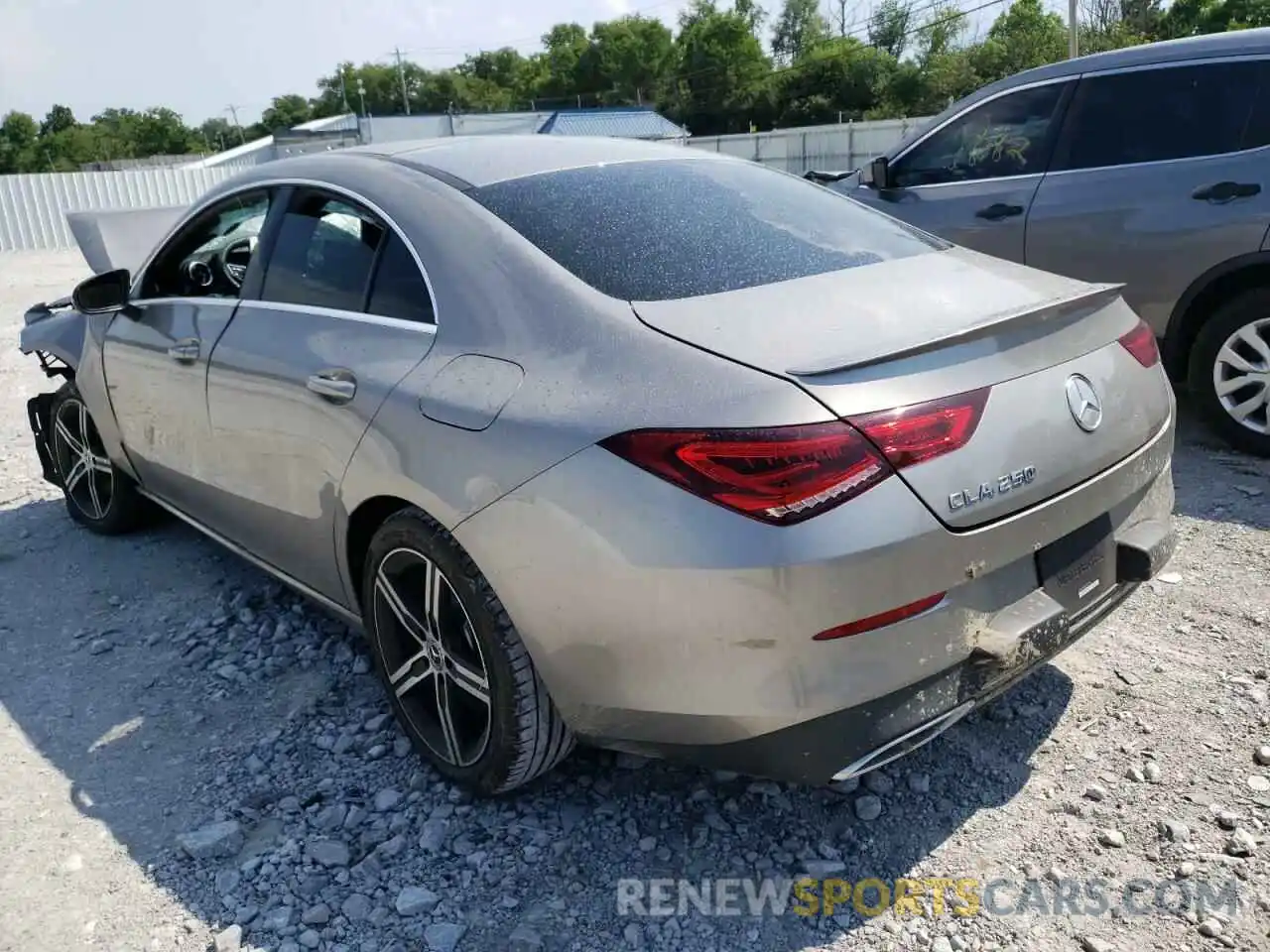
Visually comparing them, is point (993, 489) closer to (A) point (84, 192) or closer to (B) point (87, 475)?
(B) point (87, 475)

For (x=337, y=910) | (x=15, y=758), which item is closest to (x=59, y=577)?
(x=15, y=758)

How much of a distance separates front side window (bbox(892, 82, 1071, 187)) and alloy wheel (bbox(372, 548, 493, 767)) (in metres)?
4.14

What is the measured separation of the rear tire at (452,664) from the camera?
2.38 meters

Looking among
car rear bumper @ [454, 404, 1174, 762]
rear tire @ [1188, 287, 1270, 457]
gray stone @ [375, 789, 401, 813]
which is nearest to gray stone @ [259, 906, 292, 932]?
gray stone @ [375, 789, 401, 813]

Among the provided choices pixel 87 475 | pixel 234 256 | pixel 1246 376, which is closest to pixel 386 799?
pixel 234 256

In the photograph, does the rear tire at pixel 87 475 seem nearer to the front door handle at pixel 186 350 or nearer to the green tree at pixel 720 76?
the front door handle at pixel 186 350

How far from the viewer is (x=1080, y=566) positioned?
7.67 ft

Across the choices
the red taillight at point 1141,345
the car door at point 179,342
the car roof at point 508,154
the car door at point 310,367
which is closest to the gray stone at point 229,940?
the car door at point 310,367

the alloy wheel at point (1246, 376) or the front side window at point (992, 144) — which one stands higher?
the front side window at point (992, 144)

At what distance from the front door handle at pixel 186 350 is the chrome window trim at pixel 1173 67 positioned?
412cm

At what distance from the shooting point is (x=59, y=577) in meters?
4.41

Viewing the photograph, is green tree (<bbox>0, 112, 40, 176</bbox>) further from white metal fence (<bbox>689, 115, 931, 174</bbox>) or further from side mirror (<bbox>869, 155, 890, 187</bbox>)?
side mirror (<bbox>869, 155, 890, 187</bbox>)

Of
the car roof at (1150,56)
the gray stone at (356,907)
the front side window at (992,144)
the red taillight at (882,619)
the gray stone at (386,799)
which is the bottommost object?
the gray stone at (356,907)

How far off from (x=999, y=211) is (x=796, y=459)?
13.0 feet
